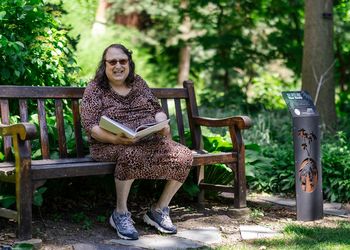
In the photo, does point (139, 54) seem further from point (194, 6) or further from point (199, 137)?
point (199, 137)

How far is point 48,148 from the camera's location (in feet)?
15.0

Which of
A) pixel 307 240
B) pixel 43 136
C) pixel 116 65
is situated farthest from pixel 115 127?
pixel 307 240

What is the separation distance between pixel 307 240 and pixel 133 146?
1382mm

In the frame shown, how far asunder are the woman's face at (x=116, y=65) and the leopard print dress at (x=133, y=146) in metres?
0.12

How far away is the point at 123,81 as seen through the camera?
466 centimetres

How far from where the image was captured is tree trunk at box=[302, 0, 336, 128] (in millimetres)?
7930

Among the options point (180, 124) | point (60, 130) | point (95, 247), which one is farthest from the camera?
point (180, 124)

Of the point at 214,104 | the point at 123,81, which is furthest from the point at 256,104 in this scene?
the point at 123,81

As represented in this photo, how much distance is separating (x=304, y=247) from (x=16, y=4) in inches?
114

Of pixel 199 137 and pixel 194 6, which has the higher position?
pixel 194 6

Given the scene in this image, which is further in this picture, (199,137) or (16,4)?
(199,137)

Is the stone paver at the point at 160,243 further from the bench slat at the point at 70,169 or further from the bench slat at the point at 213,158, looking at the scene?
the bench slat at the point at 213,158

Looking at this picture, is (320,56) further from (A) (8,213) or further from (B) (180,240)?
(A) (8,213)

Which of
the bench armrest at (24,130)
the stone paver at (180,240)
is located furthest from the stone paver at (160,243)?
the bench armrest at (24,130)
